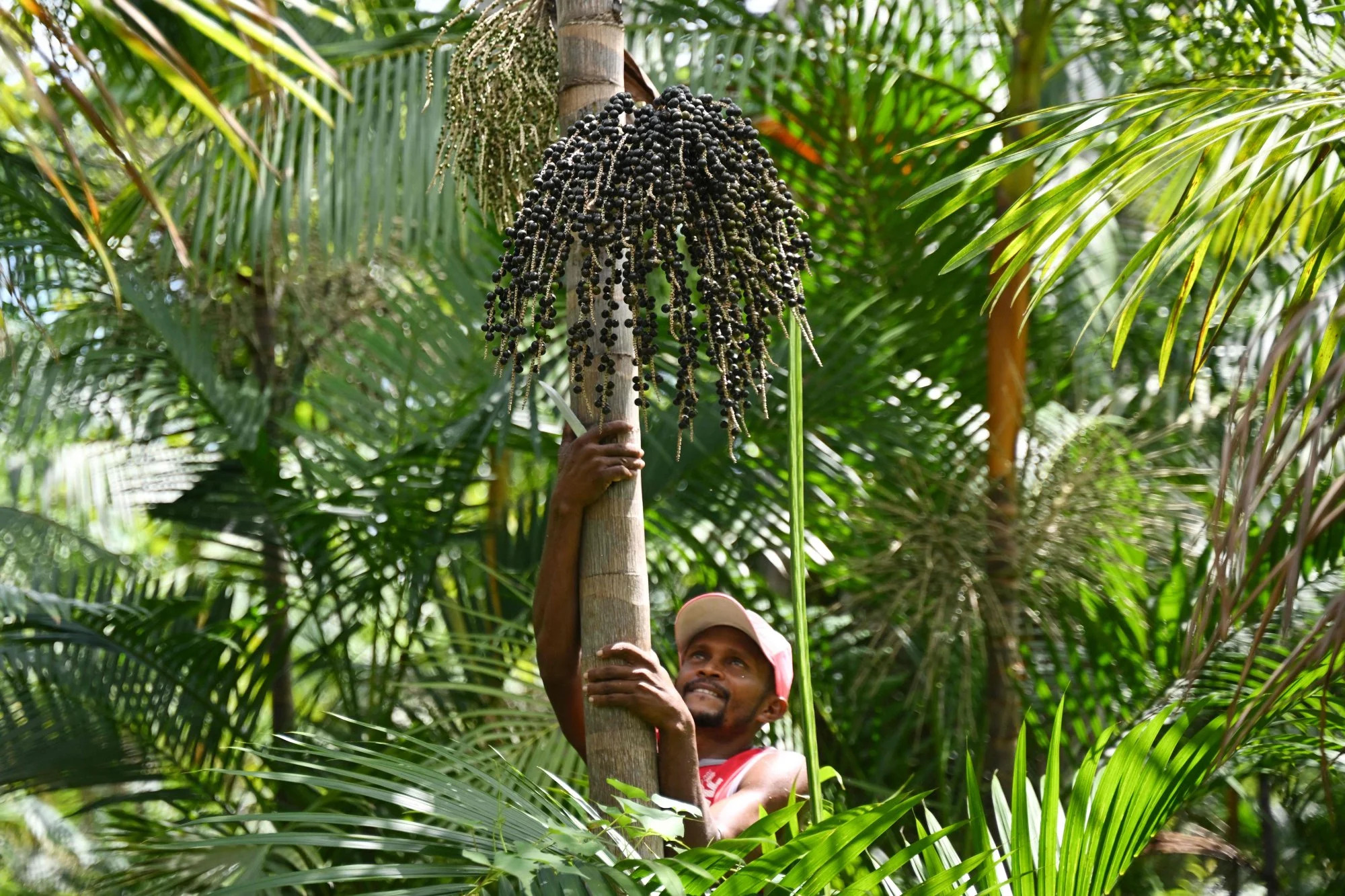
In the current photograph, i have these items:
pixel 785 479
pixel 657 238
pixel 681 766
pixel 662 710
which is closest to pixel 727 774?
pixel 681 766

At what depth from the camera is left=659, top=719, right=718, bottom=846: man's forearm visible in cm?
236

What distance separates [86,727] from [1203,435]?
4586 mm

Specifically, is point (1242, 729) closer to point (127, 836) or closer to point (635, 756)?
point (635, 756)

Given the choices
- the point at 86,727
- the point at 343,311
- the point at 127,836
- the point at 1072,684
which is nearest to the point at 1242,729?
the point at 1072,684

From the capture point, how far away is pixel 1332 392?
187 centimetres

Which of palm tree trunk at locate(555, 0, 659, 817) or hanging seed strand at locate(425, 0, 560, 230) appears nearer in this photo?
palm tree trunk at locate(555, 0, 659, 817)

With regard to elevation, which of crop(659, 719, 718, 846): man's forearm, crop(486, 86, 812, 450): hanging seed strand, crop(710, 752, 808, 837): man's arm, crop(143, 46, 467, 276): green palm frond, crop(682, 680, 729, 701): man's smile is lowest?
crop(710, 752, 808, 837): man's arm

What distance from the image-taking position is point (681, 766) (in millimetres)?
2387

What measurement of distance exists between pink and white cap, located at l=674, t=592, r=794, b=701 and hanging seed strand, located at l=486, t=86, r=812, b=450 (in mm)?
919

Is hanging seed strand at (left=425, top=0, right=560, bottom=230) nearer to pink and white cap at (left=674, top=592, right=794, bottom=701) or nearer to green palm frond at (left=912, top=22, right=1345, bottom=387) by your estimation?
green palm frond at (left=912, top=22, right=1345, bottom=387)

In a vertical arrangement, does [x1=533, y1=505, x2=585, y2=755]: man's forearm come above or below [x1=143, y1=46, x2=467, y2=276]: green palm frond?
below

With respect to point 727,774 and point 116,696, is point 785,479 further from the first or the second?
point 116,696

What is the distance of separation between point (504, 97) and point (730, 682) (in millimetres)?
1364

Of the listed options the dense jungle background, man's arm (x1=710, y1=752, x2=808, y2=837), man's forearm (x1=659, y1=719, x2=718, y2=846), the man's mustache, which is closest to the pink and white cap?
the man's mustache
